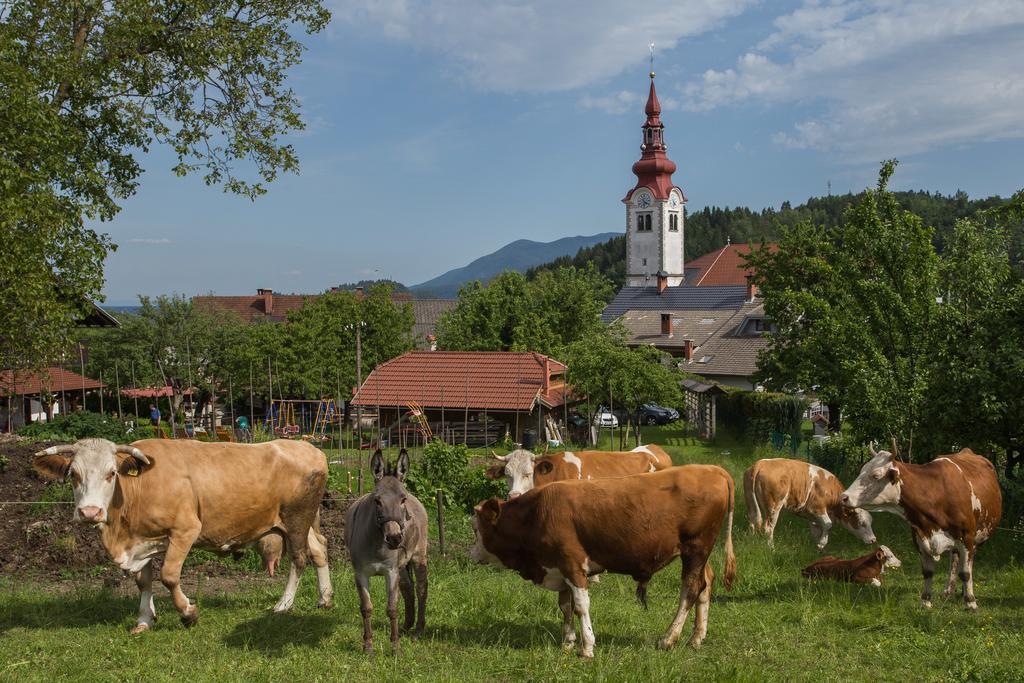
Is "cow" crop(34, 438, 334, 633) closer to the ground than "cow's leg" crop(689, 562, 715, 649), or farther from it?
farther from it

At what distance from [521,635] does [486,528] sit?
106 cm

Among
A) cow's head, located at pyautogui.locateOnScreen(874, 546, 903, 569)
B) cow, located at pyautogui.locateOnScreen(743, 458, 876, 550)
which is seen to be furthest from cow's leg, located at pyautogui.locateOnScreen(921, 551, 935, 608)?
cow, located at pyautogui.locateOnScreen(743, 458, 876, 550)

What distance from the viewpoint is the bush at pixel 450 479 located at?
15781 millimetres

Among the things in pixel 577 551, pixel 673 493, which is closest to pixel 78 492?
pixel 577 551

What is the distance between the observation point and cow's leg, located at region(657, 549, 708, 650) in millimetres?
7668

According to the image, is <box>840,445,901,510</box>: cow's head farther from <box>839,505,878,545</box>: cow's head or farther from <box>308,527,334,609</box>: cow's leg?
<box>308,527,334,609</box>: cow's leg

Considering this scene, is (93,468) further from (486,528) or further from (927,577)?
(927,577)

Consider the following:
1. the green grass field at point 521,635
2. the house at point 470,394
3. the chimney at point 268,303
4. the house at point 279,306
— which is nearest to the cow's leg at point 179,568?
the green grass field at point 521,635

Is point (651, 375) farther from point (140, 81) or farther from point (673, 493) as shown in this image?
point (673, 493)

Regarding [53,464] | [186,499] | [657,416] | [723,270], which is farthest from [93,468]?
[723,270]

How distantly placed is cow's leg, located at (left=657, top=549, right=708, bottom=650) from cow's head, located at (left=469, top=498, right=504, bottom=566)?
1698 millimetres

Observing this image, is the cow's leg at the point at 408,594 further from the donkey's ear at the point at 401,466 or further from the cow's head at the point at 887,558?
the cow's head at the point at 887,558

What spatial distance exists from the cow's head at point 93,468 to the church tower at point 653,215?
93.6 m

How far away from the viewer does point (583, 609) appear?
746 cm
